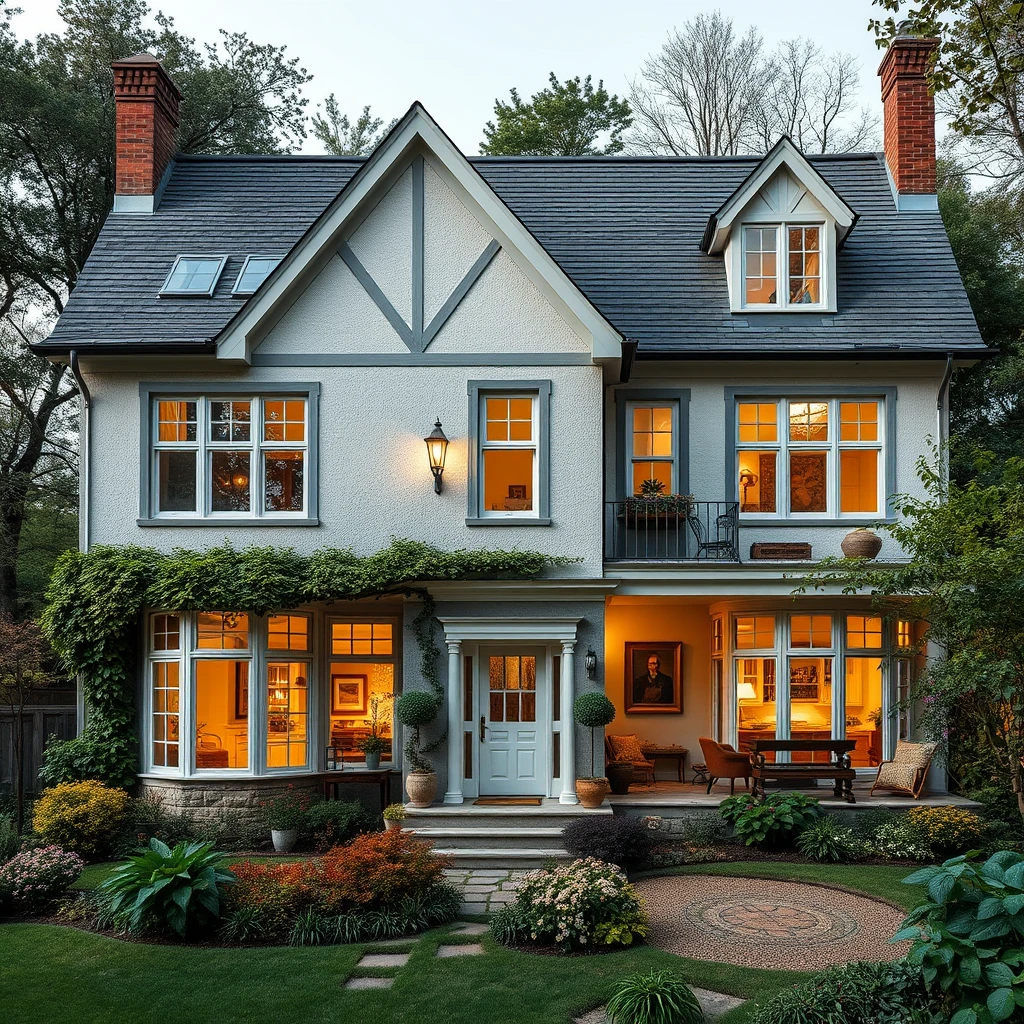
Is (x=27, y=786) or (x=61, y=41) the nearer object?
(x=27, y=786)

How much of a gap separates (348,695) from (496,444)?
4448mm

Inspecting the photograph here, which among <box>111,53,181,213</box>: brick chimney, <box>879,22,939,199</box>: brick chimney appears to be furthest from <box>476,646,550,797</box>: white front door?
<box>879,22,939,199</box>: brick chimney

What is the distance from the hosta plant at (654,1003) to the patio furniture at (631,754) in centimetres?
741

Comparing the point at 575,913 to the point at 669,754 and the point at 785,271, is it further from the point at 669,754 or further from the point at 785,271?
the point at 785,271

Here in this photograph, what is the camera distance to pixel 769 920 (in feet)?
31.2

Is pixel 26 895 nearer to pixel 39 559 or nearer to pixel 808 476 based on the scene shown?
pixel 808 476

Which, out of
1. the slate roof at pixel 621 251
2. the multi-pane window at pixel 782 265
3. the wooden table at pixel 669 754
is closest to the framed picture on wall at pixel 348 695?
the wooden table at pixel 669 754

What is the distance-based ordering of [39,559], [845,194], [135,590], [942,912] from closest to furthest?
[942,912]
[135,590]
[845,194]
[39,559]

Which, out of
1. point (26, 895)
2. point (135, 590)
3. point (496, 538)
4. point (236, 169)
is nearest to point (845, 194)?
point (496, 538)

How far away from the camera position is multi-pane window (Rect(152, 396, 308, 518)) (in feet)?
44.9

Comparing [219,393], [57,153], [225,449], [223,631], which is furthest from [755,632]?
[57,153]

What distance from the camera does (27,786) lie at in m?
14.5

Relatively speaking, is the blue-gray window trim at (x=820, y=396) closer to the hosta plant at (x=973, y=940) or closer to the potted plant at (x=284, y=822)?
the potted plant at (x=284, y=822)

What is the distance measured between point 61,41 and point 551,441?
55.2ft
